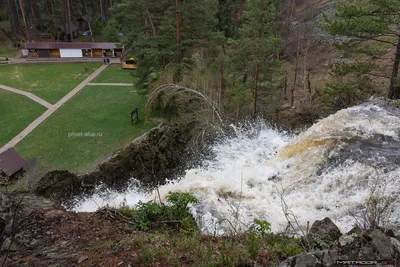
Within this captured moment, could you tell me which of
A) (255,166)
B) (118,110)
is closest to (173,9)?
(118,110)

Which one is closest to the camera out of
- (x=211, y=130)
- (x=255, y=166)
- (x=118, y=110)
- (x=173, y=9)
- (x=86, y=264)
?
(x=86, y=264)

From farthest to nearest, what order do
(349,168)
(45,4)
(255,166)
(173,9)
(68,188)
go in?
(45,4) → (173,9) → (68,188) → (255,166) → (349,168)

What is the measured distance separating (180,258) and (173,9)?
1580 centimetres

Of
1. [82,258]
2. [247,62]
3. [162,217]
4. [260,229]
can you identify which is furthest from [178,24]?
[82,258]

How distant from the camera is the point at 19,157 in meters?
16.6

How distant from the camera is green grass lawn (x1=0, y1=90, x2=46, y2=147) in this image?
810 inches

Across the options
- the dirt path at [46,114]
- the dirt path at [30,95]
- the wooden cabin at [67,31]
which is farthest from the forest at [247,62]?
the wooden cabin at [67,31]

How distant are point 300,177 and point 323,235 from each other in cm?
412

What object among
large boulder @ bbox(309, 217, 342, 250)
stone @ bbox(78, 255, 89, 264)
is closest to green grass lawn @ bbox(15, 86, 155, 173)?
stone @ bbox(78, 255, 89, 264)

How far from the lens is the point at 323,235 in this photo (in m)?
6.64

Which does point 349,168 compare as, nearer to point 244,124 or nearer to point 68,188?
point 244,124

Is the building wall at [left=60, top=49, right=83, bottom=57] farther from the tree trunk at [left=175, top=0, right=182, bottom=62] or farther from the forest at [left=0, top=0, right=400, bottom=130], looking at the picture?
the tree trunk at [left=175, top=0, right=182, bottom=62]

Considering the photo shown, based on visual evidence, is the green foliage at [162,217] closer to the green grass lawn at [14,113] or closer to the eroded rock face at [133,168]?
the eroded rock face at [133,168]

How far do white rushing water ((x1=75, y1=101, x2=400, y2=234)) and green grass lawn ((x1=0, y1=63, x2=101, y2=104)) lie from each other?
1848cm
